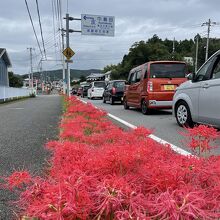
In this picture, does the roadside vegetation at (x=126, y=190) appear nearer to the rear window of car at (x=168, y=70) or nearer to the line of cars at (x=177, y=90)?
the line of cars at (x=177, y=90)

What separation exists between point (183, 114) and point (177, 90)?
757mm

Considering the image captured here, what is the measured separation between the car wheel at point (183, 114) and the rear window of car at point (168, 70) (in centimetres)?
389

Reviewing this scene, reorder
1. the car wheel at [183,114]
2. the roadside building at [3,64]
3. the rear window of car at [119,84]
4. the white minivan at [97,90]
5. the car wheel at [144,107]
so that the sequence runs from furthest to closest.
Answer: the roadside building at [3,64] < the white minivan at [97,90] < the rear window of car at [119,84] < the car wheel at [144,107] < the car wheel at [183,114]

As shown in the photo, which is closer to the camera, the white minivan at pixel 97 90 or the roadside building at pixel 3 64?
the white minivan at pixel 97 90

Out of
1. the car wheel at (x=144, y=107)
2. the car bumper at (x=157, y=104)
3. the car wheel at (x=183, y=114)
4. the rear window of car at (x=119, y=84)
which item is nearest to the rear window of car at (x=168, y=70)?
the car bumper at (x=157, y=104)

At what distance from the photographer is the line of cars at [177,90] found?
7926 millimetres

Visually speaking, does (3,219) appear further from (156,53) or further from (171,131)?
(156,53)

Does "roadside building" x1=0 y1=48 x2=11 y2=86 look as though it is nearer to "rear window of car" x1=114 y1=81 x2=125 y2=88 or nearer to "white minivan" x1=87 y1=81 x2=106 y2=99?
"white minivan" x1=87 y1=81 x2=106 y2=99

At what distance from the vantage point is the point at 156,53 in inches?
2635

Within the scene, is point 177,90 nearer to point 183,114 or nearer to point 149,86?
point 183,114

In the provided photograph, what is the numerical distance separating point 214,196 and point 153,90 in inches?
458

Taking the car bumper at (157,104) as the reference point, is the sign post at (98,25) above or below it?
above

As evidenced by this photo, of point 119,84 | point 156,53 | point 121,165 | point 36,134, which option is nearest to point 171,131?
point 36,134

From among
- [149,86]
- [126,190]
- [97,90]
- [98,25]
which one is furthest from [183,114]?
[97,90]
